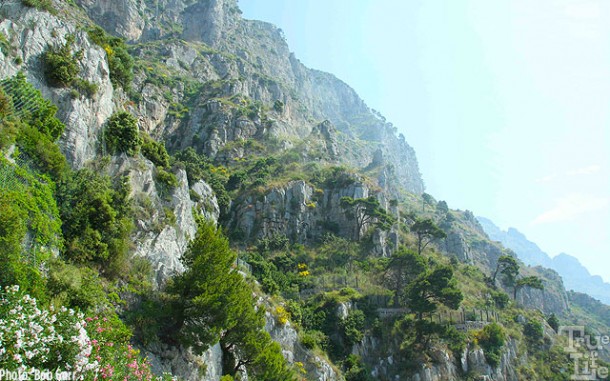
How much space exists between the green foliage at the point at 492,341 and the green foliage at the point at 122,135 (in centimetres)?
4176

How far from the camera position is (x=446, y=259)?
6538cm

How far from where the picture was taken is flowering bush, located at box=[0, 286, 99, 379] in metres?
10.4

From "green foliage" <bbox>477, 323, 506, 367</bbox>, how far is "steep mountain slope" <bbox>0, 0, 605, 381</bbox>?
144 millimetres

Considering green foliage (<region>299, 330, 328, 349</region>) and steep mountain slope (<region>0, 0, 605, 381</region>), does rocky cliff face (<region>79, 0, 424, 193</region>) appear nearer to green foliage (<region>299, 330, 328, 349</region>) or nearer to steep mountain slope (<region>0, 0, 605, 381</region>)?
steep mountain slope (<region>0, 0, 605, 381</region>)

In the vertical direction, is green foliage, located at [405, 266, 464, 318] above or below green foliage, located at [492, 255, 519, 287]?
below

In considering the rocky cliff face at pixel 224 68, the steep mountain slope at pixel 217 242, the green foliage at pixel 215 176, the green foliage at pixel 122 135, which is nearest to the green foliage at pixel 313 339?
the steep mountain slope at pixel 217 242

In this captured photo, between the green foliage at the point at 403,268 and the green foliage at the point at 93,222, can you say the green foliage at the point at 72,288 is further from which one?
the green foliage at the point at 403,268

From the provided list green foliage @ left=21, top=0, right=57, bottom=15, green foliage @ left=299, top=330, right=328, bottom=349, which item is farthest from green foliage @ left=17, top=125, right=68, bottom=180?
green foliage @ left=299, top=330, right=328, bottom=349

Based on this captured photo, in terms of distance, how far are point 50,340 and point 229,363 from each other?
51.1 feet

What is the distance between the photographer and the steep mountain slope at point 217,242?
2047cm

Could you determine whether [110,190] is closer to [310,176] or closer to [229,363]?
[229,363]

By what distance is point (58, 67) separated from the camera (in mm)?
25828

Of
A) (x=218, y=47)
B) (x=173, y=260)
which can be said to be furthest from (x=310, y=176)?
(x=218, y=47)

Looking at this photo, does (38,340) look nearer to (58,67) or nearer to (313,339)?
(58,67)
